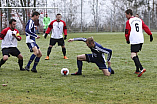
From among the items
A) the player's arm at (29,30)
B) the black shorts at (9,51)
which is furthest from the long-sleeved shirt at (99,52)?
the black shorts at (9,51)

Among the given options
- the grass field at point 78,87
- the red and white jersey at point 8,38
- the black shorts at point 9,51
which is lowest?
the grass field at point 78,87

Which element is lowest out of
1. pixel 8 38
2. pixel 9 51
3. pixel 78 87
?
pixel 78 87

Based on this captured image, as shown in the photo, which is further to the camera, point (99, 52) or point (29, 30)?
point (29, 30)

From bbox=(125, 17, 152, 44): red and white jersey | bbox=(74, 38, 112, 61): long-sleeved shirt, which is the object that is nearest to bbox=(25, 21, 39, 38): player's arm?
bbox=(74, 38, 112, 61): long-sleeved shirt

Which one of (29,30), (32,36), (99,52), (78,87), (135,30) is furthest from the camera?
(32,36)

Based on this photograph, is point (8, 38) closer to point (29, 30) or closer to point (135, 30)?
point (29, 30)

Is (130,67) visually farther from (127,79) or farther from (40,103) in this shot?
(40,103)

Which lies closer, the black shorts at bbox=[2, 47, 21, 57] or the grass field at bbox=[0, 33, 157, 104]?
the grass field at bbox=[0, 33, 157, 104]

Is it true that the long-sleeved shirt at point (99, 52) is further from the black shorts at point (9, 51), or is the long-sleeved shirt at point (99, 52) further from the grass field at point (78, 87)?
the black shorts at point (9, 51)

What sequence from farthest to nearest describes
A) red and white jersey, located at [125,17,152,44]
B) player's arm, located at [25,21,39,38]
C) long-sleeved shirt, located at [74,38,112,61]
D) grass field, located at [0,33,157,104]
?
player's arm, located at [25,21,39,38] < red and white jersey, located at [125,17,152,44] < long-sleeved shirt, located at [74,38,112,61] < grass field, located at [0,33,157,104]

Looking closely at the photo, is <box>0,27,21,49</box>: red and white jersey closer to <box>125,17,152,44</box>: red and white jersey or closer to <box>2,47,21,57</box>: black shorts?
<box>2,47,21,57</box>: black shorts

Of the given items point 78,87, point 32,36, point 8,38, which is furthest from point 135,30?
point 8,38

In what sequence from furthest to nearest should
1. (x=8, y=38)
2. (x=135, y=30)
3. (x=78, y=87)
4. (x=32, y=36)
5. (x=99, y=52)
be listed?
(x=32, y=36) < (x=8, y=38) < (x=135, y=30) < (x=99, y=52) < (x=78, y=87)

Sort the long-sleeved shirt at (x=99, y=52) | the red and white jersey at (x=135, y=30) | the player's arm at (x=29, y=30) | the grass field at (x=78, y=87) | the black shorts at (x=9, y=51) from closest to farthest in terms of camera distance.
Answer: the grass field at (x=78, y=87) → the long-sleeved shirt at (x=99, y=52) → the red and white jersey at (x=135, y=30) → the black shorts at (x=9, y=51) → the player's arm at (x=29, y=30)
